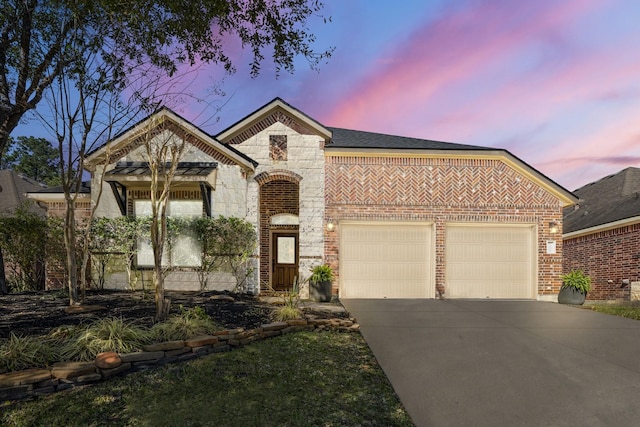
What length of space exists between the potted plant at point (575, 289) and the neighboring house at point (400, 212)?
23.8 inches

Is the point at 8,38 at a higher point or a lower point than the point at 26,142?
lower

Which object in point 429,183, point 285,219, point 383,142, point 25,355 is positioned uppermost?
point 383,142

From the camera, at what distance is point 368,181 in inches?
465

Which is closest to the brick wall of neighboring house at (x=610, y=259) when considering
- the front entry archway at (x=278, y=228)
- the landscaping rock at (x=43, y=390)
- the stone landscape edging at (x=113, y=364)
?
the front entry archway at (x=278, y=228)

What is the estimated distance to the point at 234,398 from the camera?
144 inches

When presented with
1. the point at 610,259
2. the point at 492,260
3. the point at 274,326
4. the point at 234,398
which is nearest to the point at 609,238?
the point at 610,259

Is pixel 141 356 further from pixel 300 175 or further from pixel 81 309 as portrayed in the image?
pixel 300 175

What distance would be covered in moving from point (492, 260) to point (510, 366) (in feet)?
25.9

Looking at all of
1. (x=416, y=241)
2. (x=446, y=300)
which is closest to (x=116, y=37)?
(x=416, y=241)

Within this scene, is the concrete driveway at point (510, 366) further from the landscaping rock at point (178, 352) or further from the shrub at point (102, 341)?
the shrub at point (102, 341)

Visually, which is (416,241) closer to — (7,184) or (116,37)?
(116,37)

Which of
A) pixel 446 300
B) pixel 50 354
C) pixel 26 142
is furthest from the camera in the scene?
pixel 26 142

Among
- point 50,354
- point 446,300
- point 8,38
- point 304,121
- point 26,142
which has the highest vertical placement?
point 26,142

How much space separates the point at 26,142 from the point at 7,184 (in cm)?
2985
